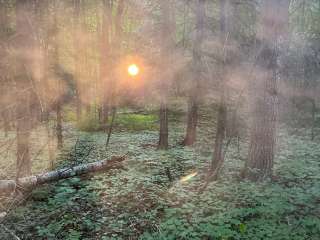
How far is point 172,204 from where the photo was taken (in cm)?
678

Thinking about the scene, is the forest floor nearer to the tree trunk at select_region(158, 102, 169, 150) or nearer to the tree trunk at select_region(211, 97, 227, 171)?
the tree trunk at select_region(211, 97, 227, 171)

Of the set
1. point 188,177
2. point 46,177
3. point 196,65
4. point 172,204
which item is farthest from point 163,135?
point 46,177

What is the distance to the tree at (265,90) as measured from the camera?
25.1 ft

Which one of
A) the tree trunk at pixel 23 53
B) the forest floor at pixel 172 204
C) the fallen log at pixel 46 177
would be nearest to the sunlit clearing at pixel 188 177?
the forest floor at pixel 172 204

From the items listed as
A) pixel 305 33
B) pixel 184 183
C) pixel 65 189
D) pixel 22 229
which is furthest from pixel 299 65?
pixel 22 229

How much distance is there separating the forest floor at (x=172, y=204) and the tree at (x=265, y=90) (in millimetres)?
513

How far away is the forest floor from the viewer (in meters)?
5.71

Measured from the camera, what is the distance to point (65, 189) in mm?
7734

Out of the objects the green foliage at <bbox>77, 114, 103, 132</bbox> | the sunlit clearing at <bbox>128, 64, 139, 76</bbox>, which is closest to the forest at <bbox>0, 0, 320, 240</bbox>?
the green foliage at <bbox>77, 114, 103, 132</bbox>

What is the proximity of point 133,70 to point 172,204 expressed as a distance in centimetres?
2062

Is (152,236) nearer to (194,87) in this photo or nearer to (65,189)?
(65,189)

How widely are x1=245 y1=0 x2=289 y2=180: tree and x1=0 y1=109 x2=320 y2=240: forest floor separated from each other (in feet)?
1.68

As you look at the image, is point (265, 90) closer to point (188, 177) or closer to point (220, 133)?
point (220, 133)

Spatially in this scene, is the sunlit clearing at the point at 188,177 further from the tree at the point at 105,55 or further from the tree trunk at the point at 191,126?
the tree at the point at 105,55
